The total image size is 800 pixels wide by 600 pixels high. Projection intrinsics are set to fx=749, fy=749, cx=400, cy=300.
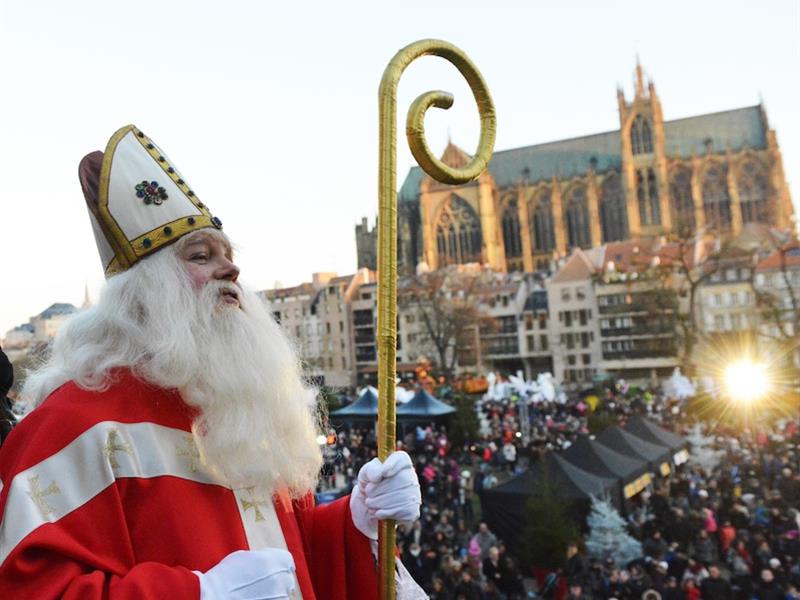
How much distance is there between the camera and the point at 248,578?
6.22 ft

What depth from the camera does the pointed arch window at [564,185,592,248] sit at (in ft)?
241

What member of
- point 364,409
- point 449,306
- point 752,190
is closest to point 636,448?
point 364,409

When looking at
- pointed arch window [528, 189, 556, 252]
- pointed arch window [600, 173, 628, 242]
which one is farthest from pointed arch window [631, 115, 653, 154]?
pointed arch window [528, 189, 556, 252]

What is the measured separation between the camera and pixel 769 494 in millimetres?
12188

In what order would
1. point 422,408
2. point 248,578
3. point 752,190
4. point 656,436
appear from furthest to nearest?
point 752,190
point 422,408
point 656,436
point 248,578

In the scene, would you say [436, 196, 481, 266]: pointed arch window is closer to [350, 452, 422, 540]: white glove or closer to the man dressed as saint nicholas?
the man dressed as saint nicholas

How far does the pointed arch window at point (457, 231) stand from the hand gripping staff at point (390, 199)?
236ft

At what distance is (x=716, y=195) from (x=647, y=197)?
617 centimetres

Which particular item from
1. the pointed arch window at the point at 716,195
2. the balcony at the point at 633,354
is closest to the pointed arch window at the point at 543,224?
the pointed arch window at the point at 716,195

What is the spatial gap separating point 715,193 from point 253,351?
74.5 m

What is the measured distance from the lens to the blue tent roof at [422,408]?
2183 centimetres

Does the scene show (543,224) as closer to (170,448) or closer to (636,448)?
(636,448)

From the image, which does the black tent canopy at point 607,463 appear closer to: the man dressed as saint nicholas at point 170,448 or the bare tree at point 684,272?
the man dressed as saint nicholas at point 170,448

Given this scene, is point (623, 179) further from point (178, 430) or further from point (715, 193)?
point (178, 430)
